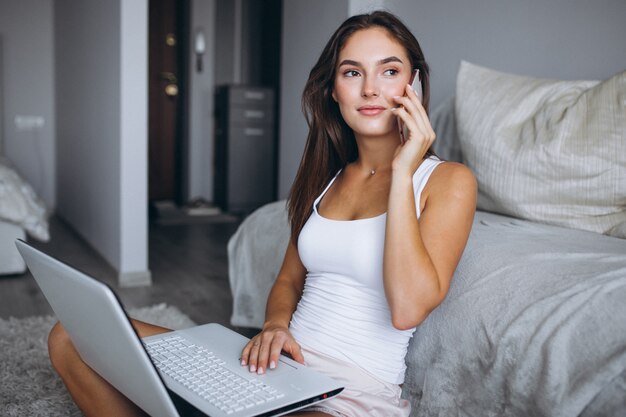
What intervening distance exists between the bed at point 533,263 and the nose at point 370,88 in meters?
0.39

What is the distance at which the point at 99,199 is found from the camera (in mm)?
3713

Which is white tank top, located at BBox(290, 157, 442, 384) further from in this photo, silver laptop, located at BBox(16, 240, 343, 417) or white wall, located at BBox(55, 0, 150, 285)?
white wall, located at BBox(55, 0, 150, 285)

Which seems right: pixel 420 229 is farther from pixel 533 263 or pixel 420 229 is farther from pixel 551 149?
pixel 551 149

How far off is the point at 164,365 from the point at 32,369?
3.48 ft

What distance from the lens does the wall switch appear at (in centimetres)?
536

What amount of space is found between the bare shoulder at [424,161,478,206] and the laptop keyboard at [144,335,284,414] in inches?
18.1

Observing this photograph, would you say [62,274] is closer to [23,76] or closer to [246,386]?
[246,386]

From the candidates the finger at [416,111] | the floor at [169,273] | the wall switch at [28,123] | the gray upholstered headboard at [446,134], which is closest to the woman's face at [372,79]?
the finger at [416,111]

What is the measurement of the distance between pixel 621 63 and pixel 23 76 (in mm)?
4841

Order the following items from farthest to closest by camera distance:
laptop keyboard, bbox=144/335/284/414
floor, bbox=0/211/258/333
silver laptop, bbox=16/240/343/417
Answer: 1. floor, bbox=0/211/258/333
2. laptop keyboard, bbox=144/335/284/414
3. silver laptop, bbox=16/240/343/417

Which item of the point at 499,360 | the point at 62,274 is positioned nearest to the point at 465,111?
the point at 499,360


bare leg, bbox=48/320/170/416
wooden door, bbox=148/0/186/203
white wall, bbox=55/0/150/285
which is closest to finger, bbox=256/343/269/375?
bare leg, bbox=48/320/170/416

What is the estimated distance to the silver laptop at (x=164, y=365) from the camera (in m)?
0.91

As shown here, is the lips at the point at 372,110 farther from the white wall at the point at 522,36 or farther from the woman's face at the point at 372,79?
the white wall at the point at 522,36
